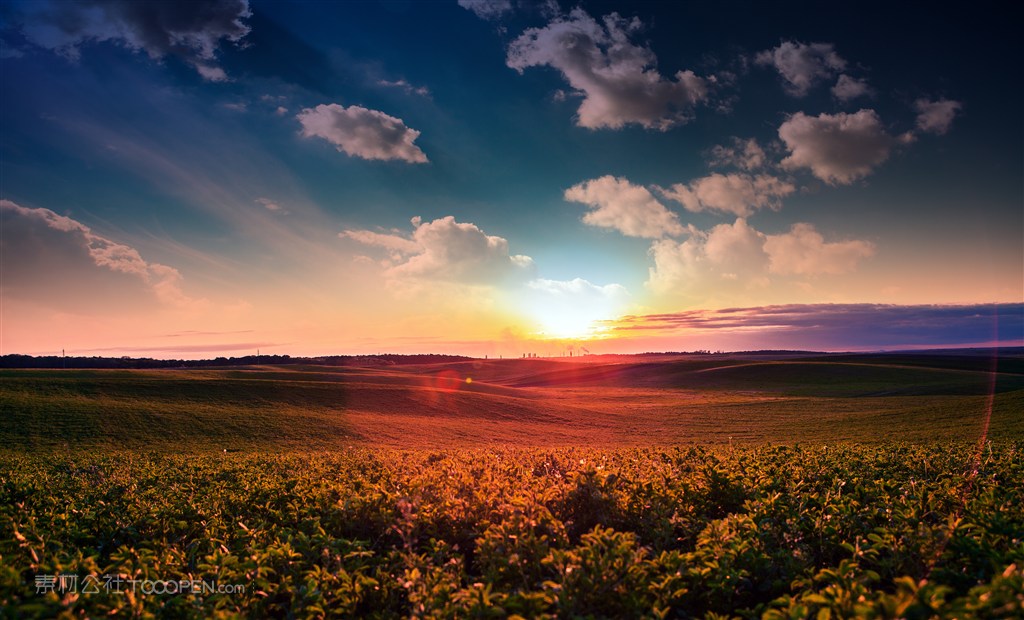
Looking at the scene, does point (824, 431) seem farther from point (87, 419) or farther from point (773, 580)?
point (87, 419)

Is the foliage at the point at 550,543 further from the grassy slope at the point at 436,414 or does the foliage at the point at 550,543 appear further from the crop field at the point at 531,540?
the grassy slope at the point at 436,414

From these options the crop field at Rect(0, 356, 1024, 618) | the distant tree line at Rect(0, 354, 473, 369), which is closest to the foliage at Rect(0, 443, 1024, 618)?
the crop field at Rect(0, 356, 1024, 618)

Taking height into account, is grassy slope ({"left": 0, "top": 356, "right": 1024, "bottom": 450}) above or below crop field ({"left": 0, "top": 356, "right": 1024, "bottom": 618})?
below

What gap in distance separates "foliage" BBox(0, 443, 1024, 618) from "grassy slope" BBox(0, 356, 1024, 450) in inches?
1040

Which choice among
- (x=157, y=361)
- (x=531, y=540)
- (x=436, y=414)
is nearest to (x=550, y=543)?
(x=531, y=540)

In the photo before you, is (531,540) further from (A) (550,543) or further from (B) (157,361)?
(B) (157,361)

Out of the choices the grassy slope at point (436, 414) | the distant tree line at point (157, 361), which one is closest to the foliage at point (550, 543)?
the grassy slope at point (436, 414)

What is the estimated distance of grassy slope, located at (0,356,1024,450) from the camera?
35.6 m

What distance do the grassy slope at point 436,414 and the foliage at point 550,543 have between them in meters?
26.4

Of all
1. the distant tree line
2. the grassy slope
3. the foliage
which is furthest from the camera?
the distant tree line

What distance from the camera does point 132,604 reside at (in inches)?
185

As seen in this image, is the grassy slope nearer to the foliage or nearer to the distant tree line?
the foliage

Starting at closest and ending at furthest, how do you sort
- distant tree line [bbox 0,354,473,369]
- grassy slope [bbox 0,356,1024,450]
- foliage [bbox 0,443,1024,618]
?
foliage [bbox 0,443,1024,618] → grassy slope [bbox 0,356,1024,450] → distant tree line [bbox 0,354,473,369]

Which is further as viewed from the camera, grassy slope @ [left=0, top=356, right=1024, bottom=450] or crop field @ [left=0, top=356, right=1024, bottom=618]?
grassy slope @ [left=0, top=356, right=1024, bottom=450]
